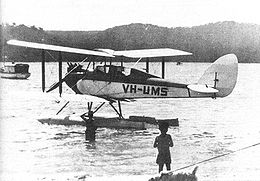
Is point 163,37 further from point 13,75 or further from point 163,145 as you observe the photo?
point 13,75

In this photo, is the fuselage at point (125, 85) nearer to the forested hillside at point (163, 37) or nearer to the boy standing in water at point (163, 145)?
the forested hillside at point (163, 37)

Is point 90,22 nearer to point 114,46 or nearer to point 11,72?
point 114,46

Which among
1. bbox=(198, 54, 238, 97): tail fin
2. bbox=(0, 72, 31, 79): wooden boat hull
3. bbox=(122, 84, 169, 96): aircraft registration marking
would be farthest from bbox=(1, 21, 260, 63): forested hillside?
bbox=(0, 72, 31, 79): wooden boat hull

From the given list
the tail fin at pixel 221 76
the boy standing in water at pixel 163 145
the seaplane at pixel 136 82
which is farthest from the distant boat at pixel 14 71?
the boy standing in water at pixel 163 145

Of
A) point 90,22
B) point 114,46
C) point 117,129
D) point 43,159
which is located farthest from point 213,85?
point 114,46

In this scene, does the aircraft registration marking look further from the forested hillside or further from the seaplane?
the forested hillside

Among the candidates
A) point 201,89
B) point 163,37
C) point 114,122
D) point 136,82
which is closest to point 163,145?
point 201,89
